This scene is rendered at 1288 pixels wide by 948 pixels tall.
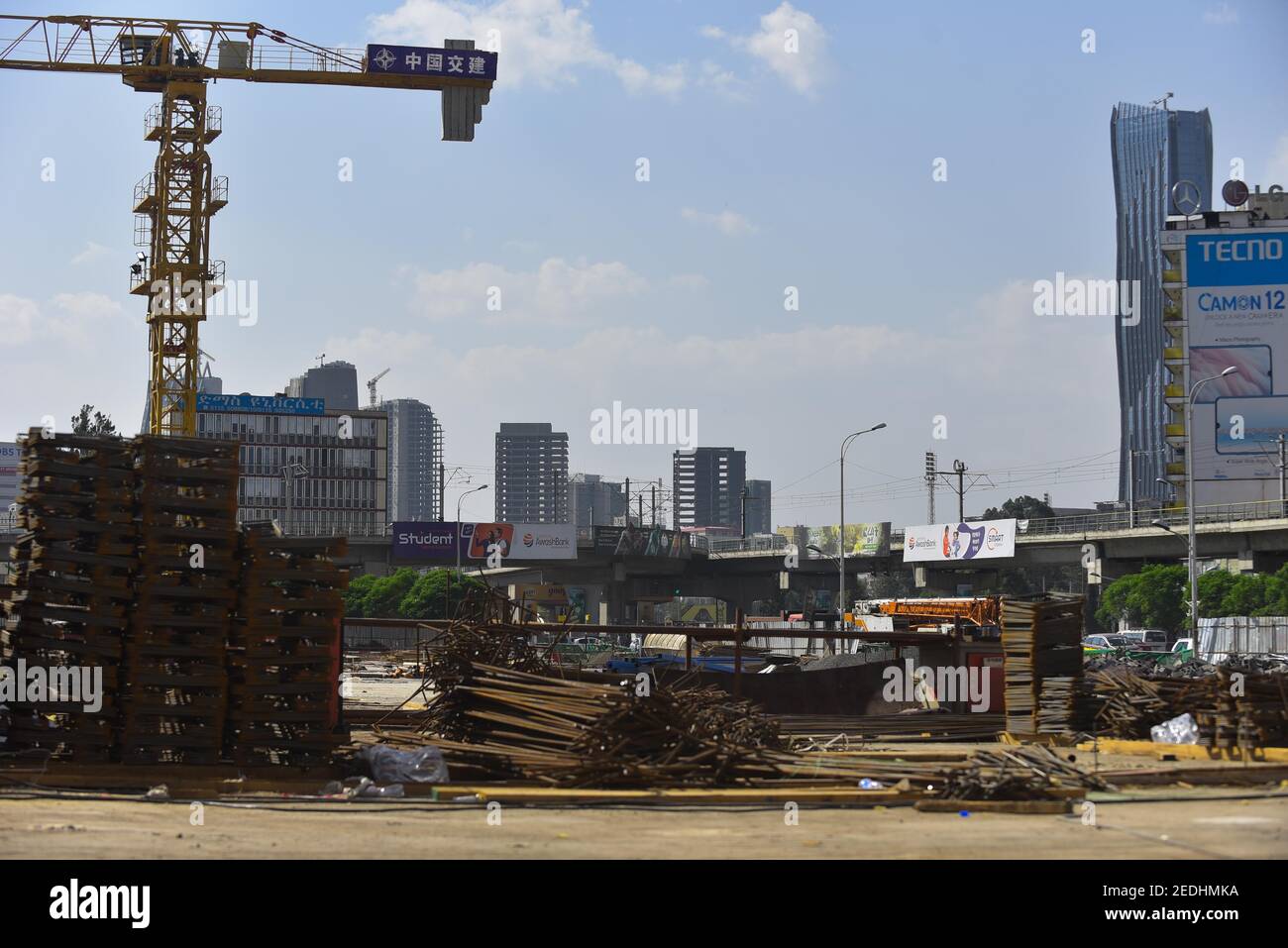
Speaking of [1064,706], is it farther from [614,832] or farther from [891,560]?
[891,560]

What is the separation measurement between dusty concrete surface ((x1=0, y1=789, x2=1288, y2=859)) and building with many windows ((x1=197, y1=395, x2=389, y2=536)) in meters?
132

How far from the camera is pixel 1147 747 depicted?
18719mm

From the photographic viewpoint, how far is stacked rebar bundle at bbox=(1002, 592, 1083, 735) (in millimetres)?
21125

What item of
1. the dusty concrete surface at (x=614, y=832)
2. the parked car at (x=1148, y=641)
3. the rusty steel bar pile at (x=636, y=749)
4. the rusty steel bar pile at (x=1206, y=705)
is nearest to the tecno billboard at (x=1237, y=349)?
the parked car at (x=1148, y=641)

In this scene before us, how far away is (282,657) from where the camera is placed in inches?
615

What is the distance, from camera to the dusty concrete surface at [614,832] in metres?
11.2

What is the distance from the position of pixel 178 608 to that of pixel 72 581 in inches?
47.0

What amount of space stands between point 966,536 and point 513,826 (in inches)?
2633

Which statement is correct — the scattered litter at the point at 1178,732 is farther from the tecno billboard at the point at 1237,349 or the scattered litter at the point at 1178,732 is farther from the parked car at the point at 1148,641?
the tecno billboard at the point at 1237,349

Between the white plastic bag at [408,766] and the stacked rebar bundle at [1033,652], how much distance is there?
1014 cm

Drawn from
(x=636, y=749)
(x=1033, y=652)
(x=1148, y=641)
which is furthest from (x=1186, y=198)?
(x=636, y=749)

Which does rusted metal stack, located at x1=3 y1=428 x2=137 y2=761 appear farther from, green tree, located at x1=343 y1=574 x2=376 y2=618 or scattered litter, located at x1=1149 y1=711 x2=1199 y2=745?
green tree, located at x1=343 y1=574 x2=376 y2=618
